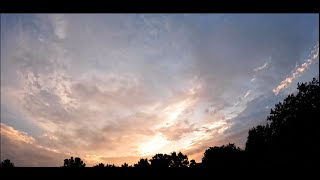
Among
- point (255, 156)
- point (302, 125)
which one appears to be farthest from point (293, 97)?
point (255, 156)

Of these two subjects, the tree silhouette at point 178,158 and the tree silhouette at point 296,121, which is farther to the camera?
the tree silhouette at point 178,158

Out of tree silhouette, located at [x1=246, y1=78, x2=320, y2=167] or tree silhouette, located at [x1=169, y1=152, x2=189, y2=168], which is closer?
tree silhouette, located at [x1=246, y1=78, x2=320, y2=167]

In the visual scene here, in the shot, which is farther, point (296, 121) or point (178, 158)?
point (178, 158)
